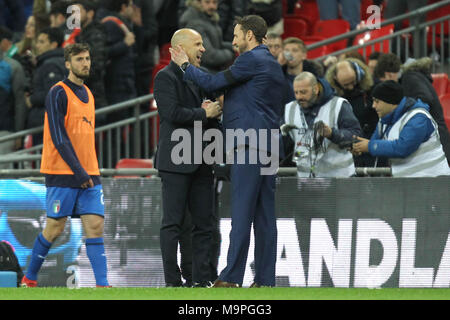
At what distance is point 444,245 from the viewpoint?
11.0m

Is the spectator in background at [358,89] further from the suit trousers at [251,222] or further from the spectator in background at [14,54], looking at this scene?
the spectator in background at [14,54]

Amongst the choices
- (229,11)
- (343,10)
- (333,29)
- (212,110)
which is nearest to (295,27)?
(333,29)

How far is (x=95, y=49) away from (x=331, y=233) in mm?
4609

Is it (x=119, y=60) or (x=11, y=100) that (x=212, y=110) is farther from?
(x=11, y=100)

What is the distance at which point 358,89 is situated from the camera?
40.9 feet

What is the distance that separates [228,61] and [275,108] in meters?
5.14

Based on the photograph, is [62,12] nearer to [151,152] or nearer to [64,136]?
[151,152]

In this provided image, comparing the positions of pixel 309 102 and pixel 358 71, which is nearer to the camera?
pixel 309 102

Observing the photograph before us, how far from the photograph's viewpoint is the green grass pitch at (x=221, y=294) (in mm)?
8461

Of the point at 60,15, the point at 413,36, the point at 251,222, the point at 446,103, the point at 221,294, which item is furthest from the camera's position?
the point at 60,15

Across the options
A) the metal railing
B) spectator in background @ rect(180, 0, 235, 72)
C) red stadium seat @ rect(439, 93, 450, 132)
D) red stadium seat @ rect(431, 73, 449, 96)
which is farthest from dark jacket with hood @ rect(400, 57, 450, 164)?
spectator in background @ rect(180, 0, 235, 72)

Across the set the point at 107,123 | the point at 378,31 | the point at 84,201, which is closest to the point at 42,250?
the point at 84,201

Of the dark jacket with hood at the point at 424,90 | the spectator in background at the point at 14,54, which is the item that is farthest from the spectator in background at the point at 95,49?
the dark jacket with hood at the point at 424,90
